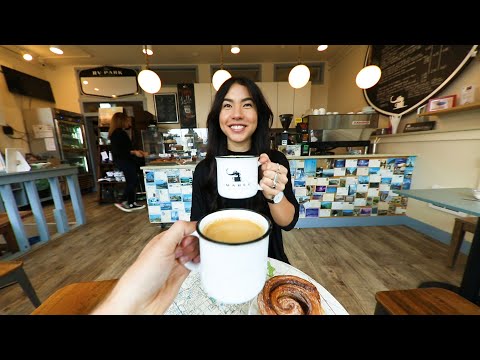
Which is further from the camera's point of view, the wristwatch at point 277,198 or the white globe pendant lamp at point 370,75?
the white globe pendant lamp at point 370,75

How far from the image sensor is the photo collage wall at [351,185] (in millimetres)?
2412

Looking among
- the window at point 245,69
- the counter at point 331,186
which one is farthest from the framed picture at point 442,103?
the window at point 245,69

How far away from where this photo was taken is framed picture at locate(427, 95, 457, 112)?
6.42ft

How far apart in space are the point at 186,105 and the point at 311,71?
3472 millimetres

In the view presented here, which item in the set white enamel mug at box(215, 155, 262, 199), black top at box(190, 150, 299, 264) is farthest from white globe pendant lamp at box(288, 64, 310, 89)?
white enamel mug at box(215, 155, 262, 199)

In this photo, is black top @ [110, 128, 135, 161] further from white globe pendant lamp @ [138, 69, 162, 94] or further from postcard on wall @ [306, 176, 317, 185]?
postcard on wall @ [306, 176, 317, 185]

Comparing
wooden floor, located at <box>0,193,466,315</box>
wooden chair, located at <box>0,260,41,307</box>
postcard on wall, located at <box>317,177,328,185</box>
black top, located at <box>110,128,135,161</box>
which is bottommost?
wooden floor, located at <box>0,193,466,315</box>

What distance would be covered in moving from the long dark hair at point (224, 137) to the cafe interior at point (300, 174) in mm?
409

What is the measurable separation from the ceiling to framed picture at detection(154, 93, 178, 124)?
3.04 feet

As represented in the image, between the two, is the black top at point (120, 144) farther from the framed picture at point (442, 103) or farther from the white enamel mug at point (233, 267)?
the framed picture at point (442, 103)
